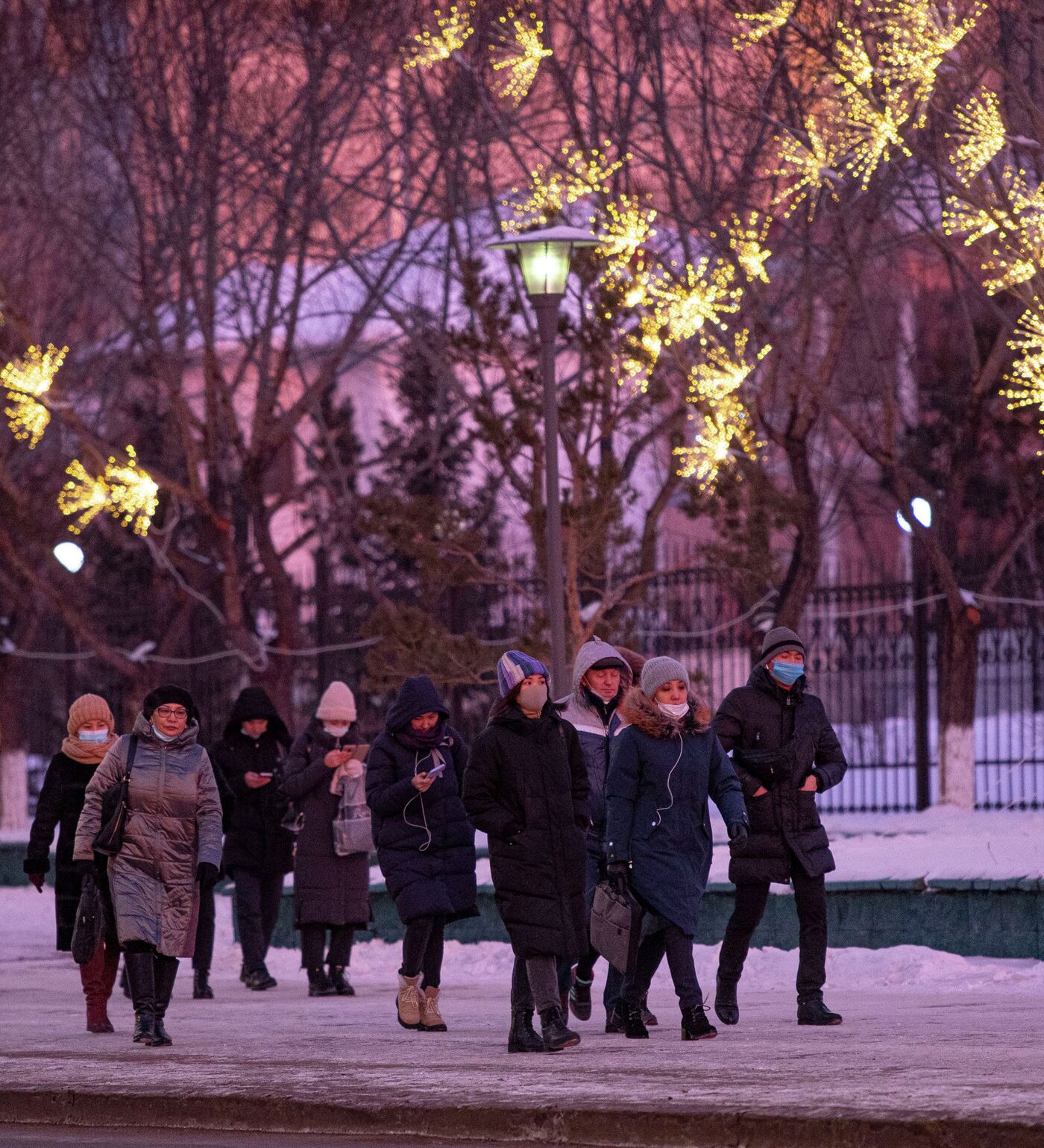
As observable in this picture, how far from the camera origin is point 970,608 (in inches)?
763

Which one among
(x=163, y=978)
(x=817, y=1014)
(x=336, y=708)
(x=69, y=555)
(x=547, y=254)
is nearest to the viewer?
(x=817, y=1014)

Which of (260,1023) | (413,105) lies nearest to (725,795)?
(260,1023)

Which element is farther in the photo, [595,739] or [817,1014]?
[595,739]

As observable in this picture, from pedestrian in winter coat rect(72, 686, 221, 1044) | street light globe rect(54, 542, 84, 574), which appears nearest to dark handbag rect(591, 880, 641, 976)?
pedestrian in winter coat rect(72, 686, 221, 1044)

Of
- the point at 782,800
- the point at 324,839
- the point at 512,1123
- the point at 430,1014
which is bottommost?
the point at 512,1123

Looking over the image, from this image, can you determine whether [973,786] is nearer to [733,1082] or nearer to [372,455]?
[733,1082]

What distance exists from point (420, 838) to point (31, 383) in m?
11.9

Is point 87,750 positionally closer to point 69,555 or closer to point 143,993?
point 143,993

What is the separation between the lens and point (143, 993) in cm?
1036

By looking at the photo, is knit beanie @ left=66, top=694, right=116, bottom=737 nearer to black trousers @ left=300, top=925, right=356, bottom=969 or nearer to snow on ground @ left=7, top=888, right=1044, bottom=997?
black trousers @ left=300, top=925, right=356, bottom=969

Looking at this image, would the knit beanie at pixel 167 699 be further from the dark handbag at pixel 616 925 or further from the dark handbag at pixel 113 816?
the dark handbag at pixel 616 925

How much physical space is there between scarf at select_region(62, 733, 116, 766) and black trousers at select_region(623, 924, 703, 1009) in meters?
3.19

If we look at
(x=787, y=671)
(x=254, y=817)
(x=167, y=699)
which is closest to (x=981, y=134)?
(x=787, y=671)

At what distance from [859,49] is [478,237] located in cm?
864
